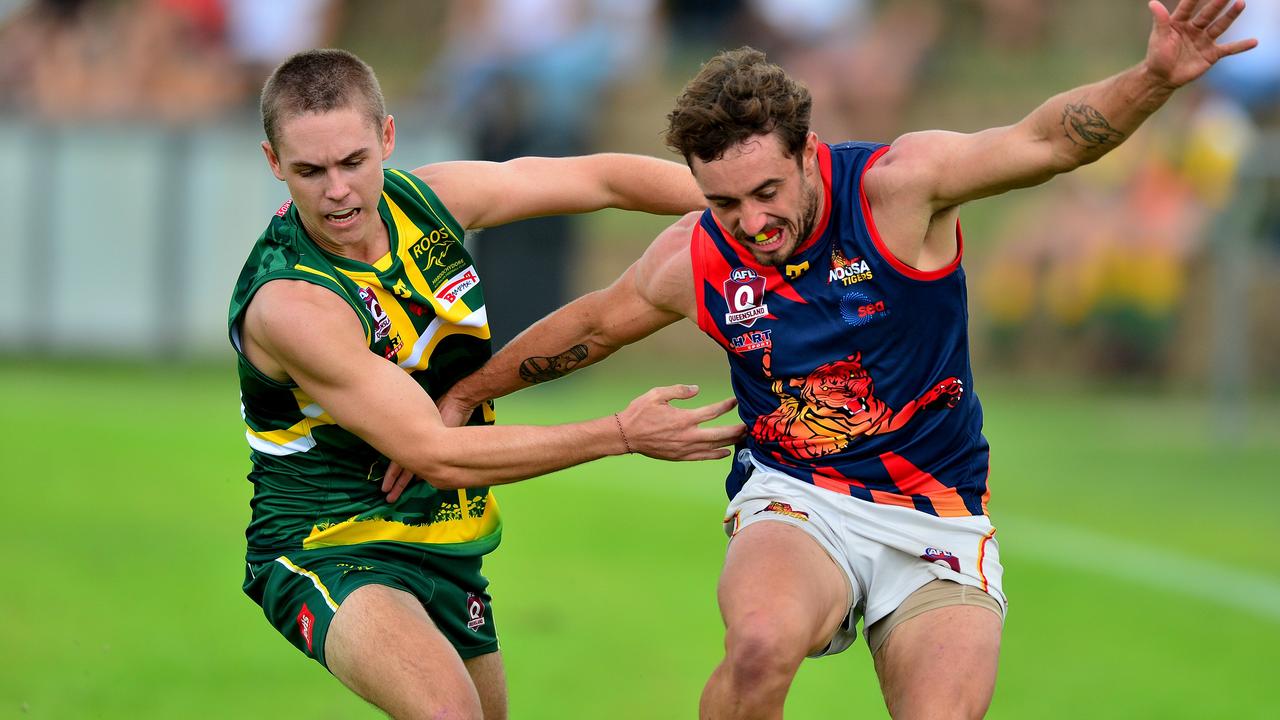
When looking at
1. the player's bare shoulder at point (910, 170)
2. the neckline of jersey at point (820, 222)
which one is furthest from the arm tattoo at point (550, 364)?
the player's bare shoulder at point (910, 170)

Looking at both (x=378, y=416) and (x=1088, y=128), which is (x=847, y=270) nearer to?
(x=1088, y=128)

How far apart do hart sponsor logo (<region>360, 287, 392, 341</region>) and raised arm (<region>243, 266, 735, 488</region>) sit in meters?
0.10

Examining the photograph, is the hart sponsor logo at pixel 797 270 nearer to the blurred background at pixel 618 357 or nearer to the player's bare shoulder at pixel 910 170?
the player's bare shoulder at pixel 910 170

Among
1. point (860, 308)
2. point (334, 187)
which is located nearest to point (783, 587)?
point (860, 308)

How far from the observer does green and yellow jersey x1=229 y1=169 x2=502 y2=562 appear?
5.75 m

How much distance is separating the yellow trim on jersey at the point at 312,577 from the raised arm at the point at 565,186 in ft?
4.16

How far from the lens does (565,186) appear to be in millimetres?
6320

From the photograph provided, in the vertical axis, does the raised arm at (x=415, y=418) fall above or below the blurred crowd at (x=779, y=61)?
below

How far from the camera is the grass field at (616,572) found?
8.16 m

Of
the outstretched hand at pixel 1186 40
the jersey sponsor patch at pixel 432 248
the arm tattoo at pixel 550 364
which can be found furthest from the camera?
the arm tattoo at pixel 550 364

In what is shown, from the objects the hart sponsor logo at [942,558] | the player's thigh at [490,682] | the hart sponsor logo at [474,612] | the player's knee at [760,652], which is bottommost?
the player's thigh at [490,682]

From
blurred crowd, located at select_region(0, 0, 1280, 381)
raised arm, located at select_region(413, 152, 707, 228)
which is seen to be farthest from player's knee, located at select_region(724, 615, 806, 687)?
blurred crowd, located at select_region(0, 0, 1280, 381)

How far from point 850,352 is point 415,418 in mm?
1335

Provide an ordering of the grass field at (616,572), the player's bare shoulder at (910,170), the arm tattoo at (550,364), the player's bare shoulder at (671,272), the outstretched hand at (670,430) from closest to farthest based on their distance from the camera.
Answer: the player's bare shoulder at (910,170) < the outstretched hand at (670,430) < the player's bare shoulder at (671,272) < the arm tattoo at (550,364) < the grass field at (616,572)
